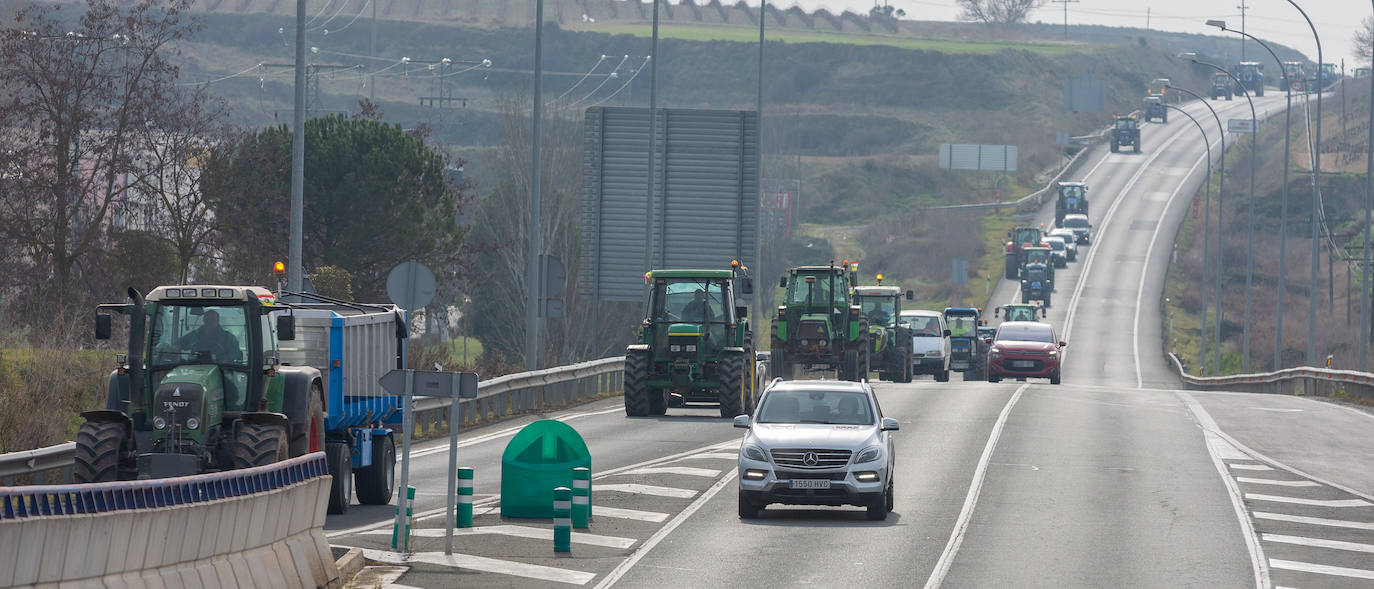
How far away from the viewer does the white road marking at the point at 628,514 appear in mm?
19281

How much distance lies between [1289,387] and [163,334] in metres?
37.7

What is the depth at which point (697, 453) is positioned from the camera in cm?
2608

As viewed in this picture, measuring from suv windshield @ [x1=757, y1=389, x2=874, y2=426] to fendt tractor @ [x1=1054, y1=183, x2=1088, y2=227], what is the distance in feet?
306

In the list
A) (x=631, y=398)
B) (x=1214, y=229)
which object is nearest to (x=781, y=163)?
(x=1214, y=229)

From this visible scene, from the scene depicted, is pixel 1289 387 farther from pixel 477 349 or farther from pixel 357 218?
pixel 477 349

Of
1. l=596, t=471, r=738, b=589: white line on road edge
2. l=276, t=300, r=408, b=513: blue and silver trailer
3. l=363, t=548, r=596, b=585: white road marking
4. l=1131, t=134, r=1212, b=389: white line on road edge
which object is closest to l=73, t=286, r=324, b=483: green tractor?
l=276, t=300, r=408, b=513: blue and silver trailer

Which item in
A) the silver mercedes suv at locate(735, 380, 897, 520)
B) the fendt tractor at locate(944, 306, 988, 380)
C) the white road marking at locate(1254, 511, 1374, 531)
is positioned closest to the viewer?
the silver mercedes suv at locate(735, 380, 897, 520)

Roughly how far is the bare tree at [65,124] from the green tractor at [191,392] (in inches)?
690

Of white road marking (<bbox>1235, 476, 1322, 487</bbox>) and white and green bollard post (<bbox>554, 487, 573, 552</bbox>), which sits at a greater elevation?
white and green bollard post (<bbox>554, 487, 573, 552</bbox>)

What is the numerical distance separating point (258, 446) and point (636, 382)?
51.6ft

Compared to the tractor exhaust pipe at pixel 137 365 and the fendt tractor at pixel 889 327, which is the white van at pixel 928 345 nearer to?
the fendt tractor at pixel 889 327

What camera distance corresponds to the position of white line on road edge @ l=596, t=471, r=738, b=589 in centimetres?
1524

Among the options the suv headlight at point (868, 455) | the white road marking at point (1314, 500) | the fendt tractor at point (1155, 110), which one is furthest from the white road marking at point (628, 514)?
the fendt tractor at point (1155, 110)

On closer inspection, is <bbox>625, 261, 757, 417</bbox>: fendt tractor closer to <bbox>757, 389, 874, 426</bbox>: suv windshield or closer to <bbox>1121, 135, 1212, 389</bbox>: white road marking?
<bbox>757, 389, 874, 426</bbox>: suv windshield
